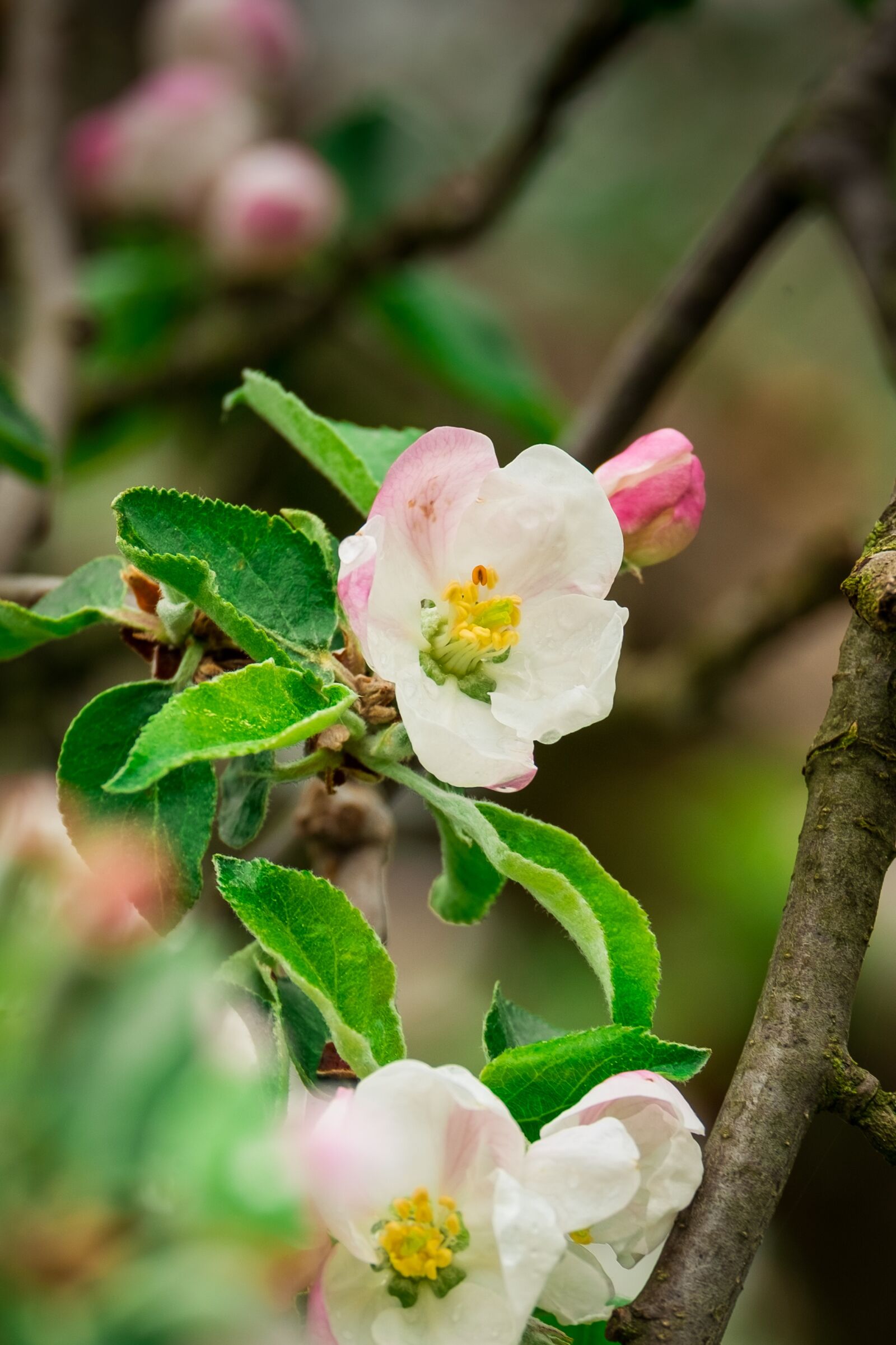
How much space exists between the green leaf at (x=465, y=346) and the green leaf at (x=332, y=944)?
2.69 ft

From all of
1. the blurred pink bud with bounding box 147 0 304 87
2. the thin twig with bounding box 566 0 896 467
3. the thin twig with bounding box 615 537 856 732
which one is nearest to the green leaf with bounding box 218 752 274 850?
the thin twig with bounding box 566 0 896 467

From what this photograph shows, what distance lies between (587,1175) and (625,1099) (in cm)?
3

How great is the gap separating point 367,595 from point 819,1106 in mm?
167

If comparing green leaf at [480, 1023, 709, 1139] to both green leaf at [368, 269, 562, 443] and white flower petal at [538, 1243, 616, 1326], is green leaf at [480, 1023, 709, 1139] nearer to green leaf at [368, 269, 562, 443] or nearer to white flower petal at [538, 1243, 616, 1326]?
white flower petal at [538, 1243, 616, 1326]

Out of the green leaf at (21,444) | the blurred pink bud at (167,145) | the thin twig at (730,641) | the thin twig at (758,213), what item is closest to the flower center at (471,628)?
the green leaf at (21,444)

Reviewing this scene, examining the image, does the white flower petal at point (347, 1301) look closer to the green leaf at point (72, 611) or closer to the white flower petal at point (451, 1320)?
the white flower petal at point (451, 1320)

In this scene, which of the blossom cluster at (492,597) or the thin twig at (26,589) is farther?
the thin twig at (26,589)

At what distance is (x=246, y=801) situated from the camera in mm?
375

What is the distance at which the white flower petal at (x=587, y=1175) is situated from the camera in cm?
28

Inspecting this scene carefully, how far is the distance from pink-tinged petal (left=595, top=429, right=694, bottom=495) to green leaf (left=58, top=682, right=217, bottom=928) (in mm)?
141

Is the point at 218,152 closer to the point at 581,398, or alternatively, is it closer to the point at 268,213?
the point at 268,213

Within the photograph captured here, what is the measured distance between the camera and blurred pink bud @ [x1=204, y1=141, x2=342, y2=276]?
1.11 metres

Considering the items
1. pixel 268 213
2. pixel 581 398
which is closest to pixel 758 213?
pixel 268 213

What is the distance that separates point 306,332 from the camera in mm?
1186
